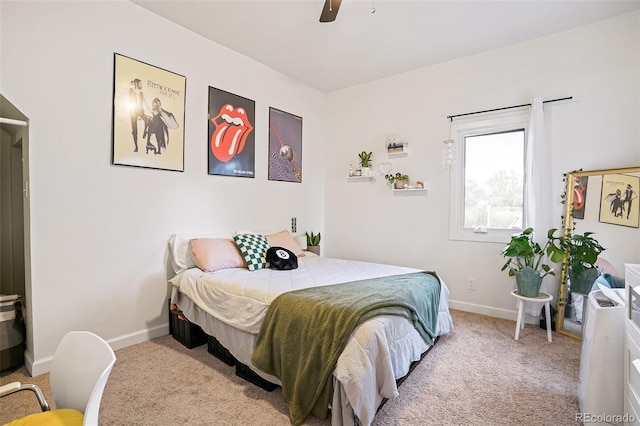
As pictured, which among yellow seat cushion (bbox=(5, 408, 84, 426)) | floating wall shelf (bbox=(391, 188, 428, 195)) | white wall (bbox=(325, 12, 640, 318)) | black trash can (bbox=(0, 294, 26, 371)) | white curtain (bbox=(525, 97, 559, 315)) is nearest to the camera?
yellow seat cushion (bbox=(5, 408, 84, 426))

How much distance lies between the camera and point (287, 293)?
80.0 inches

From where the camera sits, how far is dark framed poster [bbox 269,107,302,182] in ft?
12.7

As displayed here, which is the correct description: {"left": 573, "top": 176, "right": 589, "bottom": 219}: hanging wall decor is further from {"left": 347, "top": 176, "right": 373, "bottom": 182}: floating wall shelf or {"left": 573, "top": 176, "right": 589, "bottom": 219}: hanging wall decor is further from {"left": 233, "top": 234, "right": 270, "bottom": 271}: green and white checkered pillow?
{"left": 233, "top": 234, "right": 270, "bottom": 271}: green and white checkered pillow

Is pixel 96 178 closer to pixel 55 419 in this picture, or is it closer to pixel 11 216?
pixel 11 216

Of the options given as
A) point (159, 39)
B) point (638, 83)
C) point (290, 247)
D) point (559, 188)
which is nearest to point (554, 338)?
point (559, 188)

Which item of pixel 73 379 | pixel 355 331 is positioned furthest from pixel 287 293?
pixel 73 379

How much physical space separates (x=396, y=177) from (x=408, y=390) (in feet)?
8.47

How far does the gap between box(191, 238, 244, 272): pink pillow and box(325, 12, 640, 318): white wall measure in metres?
1.98

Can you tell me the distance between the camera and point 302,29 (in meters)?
2.97

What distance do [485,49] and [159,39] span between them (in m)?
3.34

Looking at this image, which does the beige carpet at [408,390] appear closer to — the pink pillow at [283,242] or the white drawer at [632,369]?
the white drawer at [632,369]

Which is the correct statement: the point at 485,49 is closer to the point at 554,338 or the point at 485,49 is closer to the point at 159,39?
the point at 554,338

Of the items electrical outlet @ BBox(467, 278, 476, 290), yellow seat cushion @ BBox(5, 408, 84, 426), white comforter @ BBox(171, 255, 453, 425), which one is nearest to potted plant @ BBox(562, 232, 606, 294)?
electrical outlet @ BBox(467, 278, 476, 290)

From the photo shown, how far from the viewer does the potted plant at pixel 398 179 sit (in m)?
3.88
